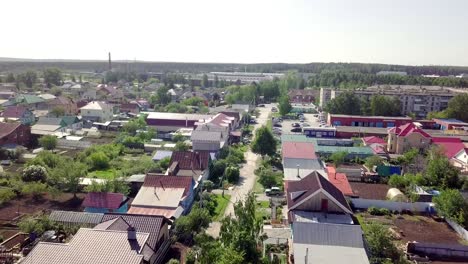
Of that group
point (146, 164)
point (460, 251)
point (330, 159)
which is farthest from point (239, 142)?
point (460, 251)

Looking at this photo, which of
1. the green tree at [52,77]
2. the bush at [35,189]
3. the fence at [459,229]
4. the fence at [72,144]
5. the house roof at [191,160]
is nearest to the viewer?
the fence at [459,229]

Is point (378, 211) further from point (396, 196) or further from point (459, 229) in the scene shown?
point (459, 229)

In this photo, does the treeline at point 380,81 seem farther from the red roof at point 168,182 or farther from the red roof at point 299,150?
the red roof at point 168,182

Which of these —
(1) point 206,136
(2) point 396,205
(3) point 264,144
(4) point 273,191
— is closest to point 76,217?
(4) point 273,191

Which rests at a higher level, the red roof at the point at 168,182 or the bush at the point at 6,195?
the red roof at the point at 168,182

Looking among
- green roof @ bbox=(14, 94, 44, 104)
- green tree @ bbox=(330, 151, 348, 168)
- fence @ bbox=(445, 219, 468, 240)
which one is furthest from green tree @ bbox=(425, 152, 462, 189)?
green roof @ bbox=(14, 94, 44, 104)

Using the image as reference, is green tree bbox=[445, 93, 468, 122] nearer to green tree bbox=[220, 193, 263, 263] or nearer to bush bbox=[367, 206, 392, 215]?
bush bbox=[367, 206, 392, 215]

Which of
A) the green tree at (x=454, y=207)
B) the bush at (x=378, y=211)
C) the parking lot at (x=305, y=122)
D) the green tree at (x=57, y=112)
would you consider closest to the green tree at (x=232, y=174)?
the bush at (x=378, y=211)
